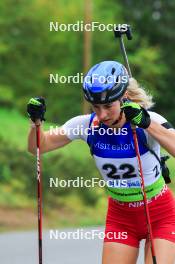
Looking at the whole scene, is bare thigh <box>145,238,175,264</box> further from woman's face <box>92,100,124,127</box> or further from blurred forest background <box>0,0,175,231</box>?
blurred forest background <box>0,0,175,231</box>

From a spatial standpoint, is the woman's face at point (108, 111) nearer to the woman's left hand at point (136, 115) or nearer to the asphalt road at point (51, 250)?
the woman's left hand at point (136, 115)

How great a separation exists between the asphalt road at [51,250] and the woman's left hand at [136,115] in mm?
4869

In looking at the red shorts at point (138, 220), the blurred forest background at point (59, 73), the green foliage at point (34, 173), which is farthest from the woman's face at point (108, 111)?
the green foliage at point (34, 173)

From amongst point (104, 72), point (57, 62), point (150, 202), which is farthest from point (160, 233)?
point (57, 62)

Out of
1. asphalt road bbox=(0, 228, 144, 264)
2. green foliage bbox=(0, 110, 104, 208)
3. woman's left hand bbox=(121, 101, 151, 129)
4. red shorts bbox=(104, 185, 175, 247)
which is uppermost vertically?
green foliage bbox=(0, 110, 104, 208)

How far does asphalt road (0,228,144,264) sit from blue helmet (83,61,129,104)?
4765mm

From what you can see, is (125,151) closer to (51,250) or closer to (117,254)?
(117,254)

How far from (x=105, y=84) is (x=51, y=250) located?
656 centimetres

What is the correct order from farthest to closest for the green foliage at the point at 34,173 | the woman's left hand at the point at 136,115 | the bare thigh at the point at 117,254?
1. the green foliage at the point at 34,173
2. the bare thigh at the point at 117,254
3. the woman's left hand at the point at 136,115

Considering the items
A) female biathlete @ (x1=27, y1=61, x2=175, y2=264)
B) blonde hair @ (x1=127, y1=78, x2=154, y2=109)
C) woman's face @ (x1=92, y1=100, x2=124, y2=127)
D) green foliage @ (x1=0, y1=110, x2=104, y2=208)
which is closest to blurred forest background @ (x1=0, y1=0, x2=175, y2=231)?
green foliage @ (x1=0, y1=110, x2=104, y2=208)

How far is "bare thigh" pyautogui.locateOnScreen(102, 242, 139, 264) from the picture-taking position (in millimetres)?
5277

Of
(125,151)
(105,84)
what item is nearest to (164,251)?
(125,151)

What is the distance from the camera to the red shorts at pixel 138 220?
531 cm

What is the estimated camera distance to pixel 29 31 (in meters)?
30.2
